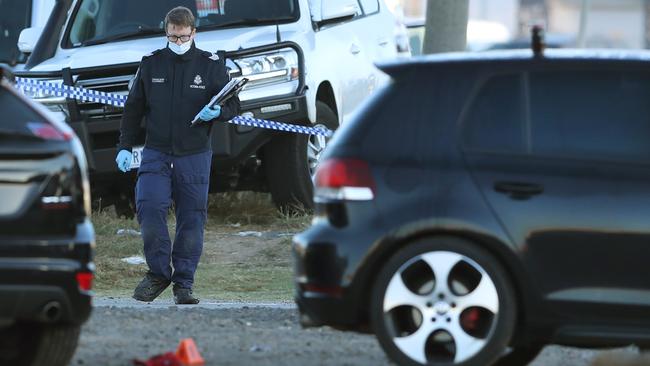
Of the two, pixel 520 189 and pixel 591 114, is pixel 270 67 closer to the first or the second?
pixel 591 114

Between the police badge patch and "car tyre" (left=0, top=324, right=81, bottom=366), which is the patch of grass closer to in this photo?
the police badge patch

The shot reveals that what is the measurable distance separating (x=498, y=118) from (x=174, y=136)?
12.7 ft

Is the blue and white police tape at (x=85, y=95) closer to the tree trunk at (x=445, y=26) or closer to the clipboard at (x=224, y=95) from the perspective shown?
the clipboard at (x=224, y=95)

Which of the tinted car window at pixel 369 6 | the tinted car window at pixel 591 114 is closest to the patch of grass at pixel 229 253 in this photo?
the tinted car window at pixel 369 6

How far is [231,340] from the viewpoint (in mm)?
9148

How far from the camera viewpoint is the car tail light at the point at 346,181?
7.94 m

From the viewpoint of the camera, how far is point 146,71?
11.6 metres

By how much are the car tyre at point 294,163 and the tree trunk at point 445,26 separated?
7525mm

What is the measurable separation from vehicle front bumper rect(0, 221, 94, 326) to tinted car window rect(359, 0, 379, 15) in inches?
405

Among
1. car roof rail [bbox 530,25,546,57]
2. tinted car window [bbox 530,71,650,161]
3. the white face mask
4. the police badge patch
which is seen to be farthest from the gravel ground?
the white face mask

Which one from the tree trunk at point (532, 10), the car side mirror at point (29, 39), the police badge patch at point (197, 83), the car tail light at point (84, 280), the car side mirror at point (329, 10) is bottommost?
the tree trunk at point (532, 10)

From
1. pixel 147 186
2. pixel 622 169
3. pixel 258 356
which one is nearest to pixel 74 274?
pixel 258 356

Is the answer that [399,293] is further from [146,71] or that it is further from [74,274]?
[146,71]

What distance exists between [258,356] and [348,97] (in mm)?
7811
